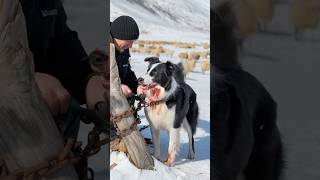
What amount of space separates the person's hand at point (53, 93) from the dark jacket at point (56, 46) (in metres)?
0.03

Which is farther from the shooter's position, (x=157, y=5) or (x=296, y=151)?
(x=157, y=5)

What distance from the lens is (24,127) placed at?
1.71ft

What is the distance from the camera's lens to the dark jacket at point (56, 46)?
0.61 metres

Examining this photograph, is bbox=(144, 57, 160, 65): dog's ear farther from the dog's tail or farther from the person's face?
the dog's tail

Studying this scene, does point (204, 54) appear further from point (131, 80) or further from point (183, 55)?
point (131, 80)

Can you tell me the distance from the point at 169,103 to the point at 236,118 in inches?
18.4

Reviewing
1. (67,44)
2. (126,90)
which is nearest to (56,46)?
(67,44)

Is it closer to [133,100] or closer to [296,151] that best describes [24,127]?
[296,151]

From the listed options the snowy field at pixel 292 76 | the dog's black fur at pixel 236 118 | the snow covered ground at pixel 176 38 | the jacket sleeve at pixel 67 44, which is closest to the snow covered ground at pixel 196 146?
the snow covered ground at pixel 176 38

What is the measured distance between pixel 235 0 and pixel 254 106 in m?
0.25

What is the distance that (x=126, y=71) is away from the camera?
4.45 feet

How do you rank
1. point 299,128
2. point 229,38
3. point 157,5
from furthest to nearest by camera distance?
point 157,5, point 229,38, point 299,128

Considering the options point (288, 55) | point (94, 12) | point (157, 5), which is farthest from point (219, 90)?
point (94, 12)

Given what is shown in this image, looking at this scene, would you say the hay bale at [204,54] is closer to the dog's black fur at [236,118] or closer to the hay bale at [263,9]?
the dog's black fur at [236,118]
